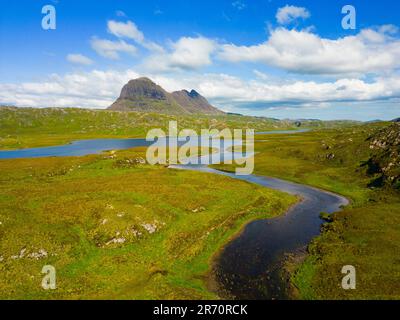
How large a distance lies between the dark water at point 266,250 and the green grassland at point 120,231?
210 centimetres

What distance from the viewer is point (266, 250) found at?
44156mm

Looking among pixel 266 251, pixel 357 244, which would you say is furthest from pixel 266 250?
pixel 357 244

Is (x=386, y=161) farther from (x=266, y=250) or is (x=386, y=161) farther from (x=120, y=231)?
(x=120, y=231)

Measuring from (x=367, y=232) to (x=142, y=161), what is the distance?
80367 millimetres

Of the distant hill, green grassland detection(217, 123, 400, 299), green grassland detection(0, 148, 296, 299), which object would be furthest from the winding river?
the distant hill

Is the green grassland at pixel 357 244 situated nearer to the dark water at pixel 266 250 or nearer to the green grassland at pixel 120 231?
the dark water at pixel 266 250

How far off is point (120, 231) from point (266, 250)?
23.0 m

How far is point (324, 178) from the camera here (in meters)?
91.3

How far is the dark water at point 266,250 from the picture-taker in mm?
34312

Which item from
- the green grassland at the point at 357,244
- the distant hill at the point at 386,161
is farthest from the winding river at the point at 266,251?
the distant hill at the point at 386,161

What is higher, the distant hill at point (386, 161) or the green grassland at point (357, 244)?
the distant hill at point (386, 161)

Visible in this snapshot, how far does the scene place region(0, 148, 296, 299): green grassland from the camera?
33.6 meters

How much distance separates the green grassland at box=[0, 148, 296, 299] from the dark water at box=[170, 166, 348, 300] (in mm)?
2102
